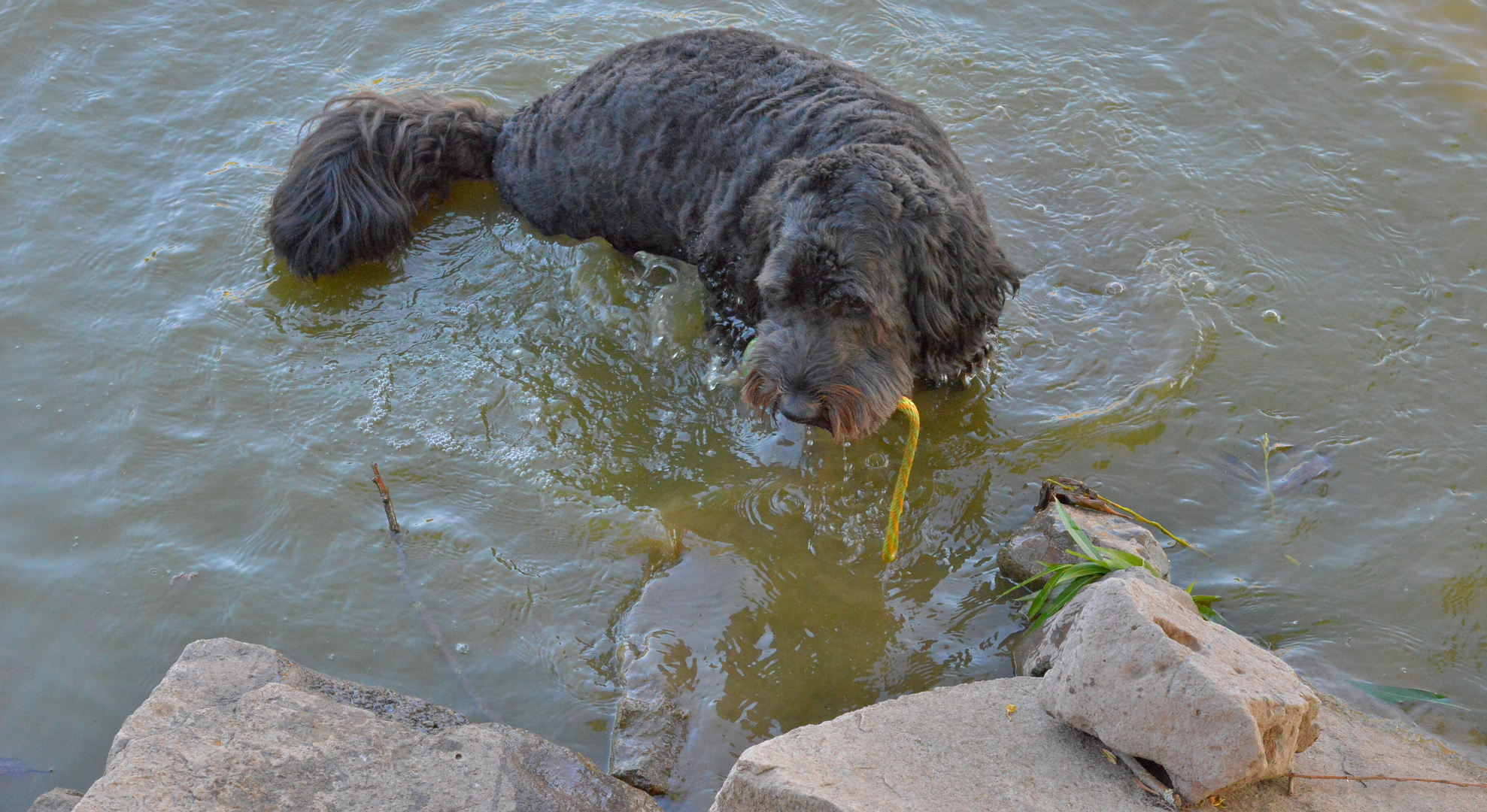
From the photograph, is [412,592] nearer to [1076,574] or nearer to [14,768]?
[14,768]

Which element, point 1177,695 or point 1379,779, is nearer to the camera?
point 1177,695

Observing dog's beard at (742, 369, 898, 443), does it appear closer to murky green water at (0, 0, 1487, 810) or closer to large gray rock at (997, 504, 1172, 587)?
murky green water at (0, 0, 1487, 810)

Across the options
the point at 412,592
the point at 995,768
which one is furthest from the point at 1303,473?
the point at 412,592

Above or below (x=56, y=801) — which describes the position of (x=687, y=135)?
above

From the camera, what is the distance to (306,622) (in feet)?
11.6

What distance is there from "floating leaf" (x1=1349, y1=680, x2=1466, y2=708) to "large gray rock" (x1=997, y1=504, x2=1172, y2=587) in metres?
0.69

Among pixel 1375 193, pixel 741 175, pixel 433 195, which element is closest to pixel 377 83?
pixel 433 195

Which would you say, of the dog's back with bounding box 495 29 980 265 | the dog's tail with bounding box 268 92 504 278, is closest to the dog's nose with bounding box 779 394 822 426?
the dog's back with bounding box 495 29 980 265

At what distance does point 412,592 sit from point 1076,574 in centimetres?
229

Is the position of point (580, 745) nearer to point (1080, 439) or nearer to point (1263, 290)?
point (1080, 439)

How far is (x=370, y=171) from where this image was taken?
4.88m

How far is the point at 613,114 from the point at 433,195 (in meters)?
1.29

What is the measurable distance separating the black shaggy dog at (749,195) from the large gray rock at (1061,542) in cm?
66

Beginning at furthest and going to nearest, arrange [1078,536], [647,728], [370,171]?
1. [370,171]
2. [1078,536]
3. [647,728]
